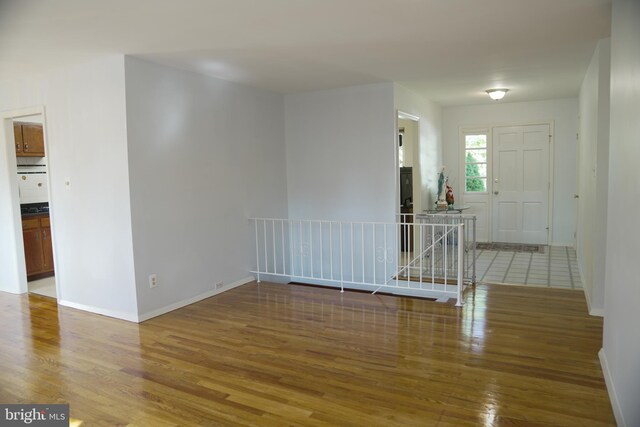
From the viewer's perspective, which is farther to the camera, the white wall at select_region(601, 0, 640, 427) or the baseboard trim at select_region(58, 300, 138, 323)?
the baseboard trim at select_region(58, 300, 138, 323)

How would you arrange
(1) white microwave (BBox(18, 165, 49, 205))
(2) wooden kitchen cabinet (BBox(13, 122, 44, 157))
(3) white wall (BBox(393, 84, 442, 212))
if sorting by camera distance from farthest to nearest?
(3) white wall (BBox(393, 84, 442, 212)), (1) white microwave (BBox(18, 165, 49, 205)), (2) wooden kitchen cabinet (BBox(13, 122, 44, 157))

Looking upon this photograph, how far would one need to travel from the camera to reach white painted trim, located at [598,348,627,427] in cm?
221

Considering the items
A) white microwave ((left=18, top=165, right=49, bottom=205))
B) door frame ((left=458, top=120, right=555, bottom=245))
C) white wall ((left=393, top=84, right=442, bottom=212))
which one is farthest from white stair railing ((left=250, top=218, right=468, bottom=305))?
white microwave ((left=18, top=165, right=49, bottom=205))

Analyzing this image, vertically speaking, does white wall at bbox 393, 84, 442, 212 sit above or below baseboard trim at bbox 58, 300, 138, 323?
above

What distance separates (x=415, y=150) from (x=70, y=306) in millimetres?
4873

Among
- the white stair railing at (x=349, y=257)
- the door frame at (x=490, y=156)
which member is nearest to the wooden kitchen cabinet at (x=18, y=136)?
the white stair railing at (x=349, y=257)

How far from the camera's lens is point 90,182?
13.6 feet

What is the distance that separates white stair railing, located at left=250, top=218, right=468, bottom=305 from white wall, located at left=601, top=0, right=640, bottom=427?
2.45m

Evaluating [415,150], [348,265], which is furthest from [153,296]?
[415,150]

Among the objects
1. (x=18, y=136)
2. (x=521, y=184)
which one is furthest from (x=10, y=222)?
(x=521, y=184)

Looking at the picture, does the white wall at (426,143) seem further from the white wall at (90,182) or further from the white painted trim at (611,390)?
the white painted trim at (611,390)

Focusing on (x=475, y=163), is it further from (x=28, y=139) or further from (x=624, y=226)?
(x=28, y=139)

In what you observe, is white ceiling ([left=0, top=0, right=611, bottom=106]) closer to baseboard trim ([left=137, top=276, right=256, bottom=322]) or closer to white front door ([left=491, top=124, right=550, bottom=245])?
baseboard trim ([left=137, top=276, right=256, bottom=322])

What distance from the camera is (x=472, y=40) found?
3.65 m
